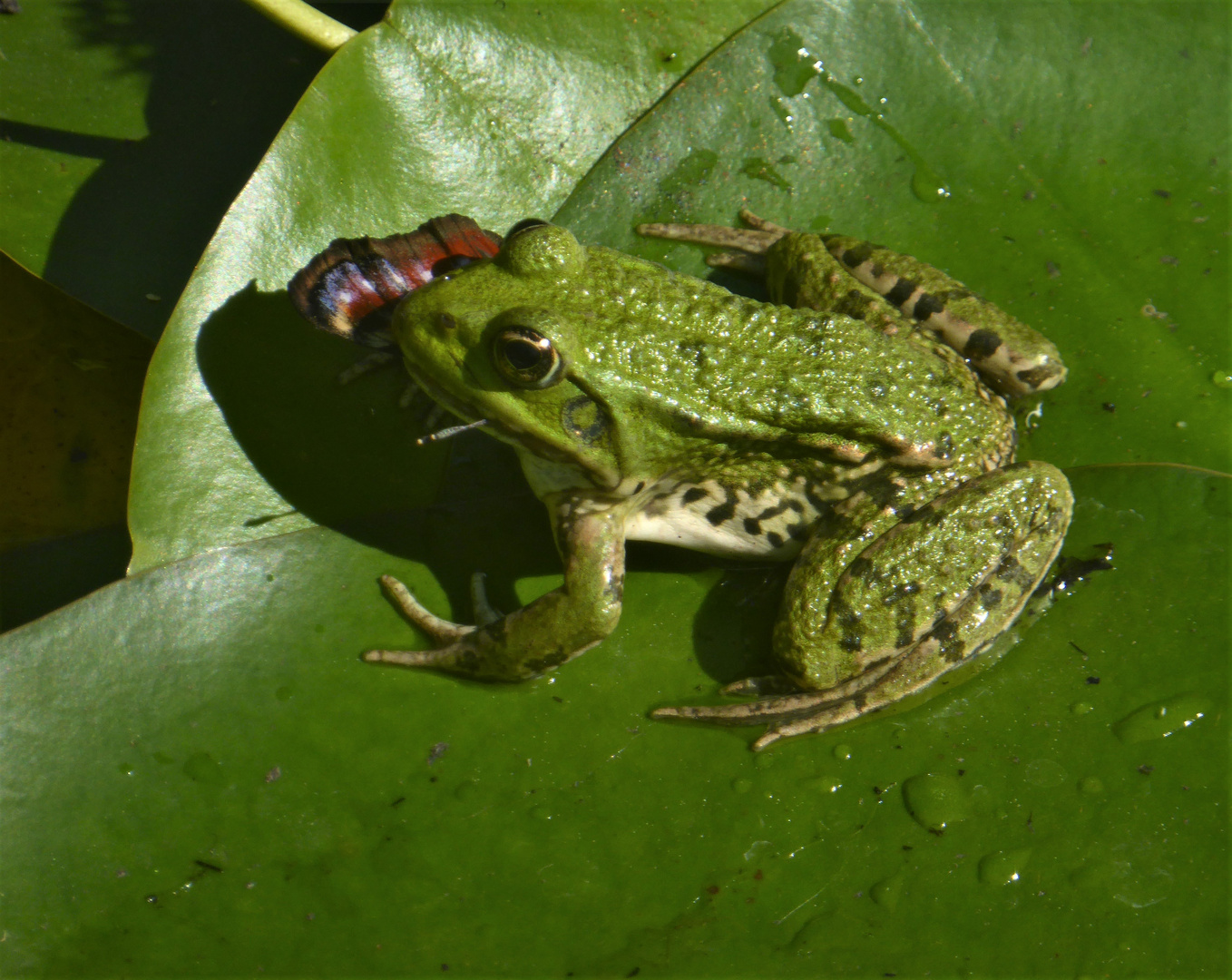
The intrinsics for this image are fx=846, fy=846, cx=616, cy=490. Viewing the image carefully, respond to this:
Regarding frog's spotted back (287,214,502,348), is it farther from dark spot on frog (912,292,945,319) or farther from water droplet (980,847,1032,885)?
water droplet (980,847,1032,885)

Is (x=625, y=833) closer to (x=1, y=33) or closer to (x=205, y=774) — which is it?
(x=205, y=774)

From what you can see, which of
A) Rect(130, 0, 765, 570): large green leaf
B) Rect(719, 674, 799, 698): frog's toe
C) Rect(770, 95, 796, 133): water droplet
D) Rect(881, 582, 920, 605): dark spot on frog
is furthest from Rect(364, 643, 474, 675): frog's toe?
Rect(770, 95, 796, 133): water droplet


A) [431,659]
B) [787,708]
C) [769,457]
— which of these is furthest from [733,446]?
[431,659]

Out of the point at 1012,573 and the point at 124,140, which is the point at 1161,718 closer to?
the point at 1012,573

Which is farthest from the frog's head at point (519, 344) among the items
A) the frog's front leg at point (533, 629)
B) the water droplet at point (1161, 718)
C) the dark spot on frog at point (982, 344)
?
the water droplet at point (1161, 718)

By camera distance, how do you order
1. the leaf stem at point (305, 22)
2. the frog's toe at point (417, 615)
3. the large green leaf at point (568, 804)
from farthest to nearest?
the leaf stem at point (305, 22) < the frog's toe at point (417, 615) < the large green leaf at point (568, 804)

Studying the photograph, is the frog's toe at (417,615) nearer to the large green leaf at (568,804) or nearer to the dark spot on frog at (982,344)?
the large green leaf at (568,804)

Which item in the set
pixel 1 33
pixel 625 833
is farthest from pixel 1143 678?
pixel 1 33

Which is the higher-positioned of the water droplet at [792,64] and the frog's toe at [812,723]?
the water droplet at [792,64]
